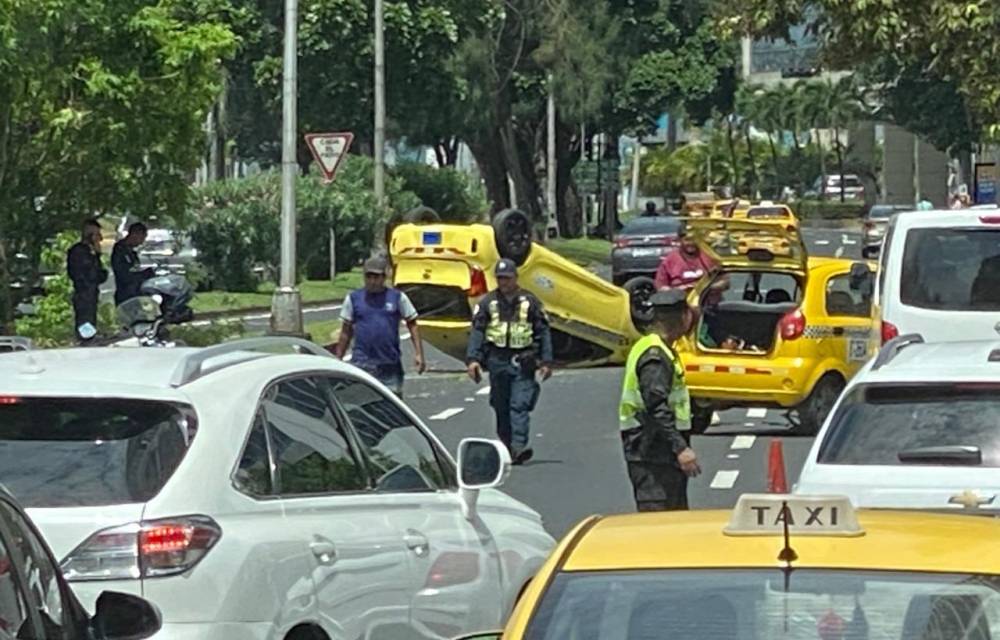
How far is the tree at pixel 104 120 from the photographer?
70.7 feet

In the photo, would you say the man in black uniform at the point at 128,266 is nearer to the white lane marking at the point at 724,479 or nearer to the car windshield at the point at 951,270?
the white lane marking at the point at 724,479

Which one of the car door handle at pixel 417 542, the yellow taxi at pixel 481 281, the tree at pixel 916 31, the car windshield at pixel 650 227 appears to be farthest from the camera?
the car windshield at pixel 650 227

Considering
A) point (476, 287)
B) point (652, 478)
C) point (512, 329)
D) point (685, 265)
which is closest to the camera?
point (652, 478)

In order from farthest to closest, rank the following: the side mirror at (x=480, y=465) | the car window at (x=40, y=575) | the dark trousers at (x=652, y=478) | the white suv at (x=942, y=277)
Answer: the white suv at (x=942, y=277) < the dark trousers at (x=652, y=478) < the side mirror at (x=480, y=465) < the car window at (x=40, y=575)

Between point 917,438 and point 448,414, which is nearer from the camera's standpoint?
point 917,438

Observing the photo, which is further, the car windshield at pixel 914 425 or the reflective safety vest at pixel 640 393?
the reflective safety vest at pixel 640 393

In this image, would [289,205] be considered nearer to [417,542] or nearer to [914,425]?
[914,425]

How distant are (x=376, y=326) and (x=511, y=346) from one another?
3.65ft

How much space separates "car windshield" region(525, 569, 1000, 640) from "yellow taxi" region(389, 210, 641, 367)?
19142 millimetres

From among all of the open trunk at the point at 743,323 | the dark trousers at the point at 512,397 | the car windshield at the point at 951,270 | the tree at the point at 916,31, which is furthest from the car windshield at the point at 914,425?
the tree at the point at 916,31

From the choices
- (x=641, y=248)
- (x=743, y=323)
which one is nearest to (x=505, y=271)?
(x=743, y=323)

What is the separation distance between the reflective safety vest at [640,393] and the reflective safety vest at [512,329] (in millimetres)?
5465

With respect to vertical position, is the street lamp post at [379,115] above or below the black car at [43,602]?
above

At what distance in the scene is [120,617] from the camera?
563 centimetres
